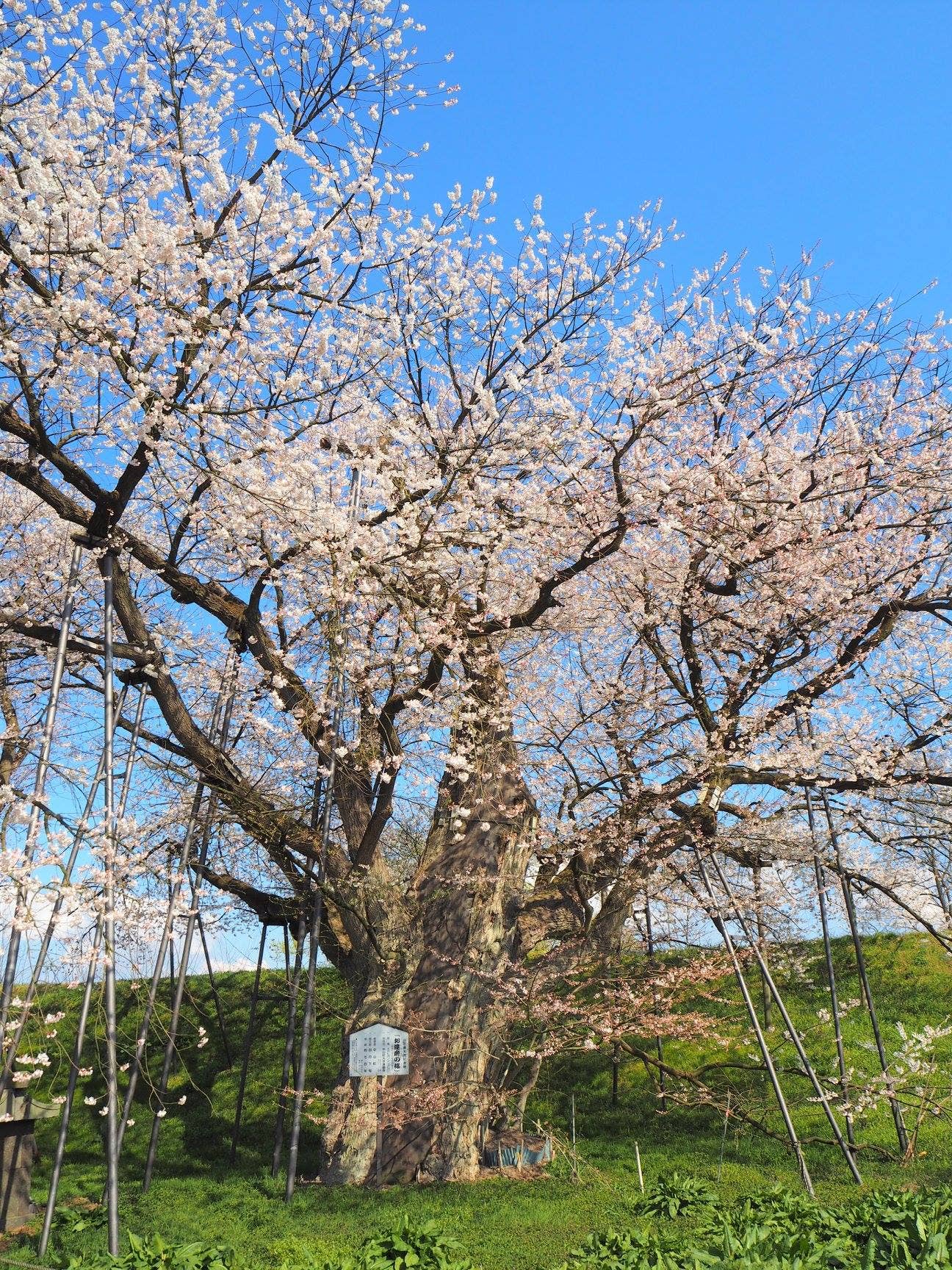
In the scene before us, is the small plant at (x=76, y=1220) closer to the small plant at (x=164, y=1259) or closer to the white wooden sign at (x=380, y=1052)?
the white wooden sign at (x=380, y=1052)

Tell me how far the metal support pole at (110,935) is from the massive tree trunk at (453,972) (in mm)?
2899

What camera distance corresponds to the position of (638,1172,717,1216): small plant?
692cm

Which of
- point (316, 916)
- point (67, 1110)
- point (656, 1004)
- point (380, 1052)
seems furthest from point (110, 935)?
point (656, 1004)

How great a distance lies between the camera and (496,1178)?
8477 mm

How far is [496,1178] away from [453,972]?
1.87m

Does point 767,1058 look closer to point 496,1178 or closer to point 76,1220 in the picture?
point 496,1178

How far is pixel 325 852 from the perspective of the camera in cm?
841

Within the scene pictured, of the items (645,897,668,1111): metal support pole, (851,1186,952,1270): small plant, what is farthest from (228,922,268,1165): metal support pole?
(851,1186,952,1270): small plant

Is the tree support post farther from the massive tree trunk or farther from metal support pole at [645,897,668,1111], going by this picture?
metal support pole at [645,897,668,1111]

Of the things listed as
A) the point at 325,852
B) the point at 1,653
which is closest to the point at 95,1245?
the point at 325,852

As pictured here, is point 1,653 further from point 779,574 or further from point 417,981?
point 779,574

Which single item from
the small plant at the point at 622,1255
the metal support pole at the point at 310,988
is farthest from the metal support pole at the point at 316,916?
the small plant at the point at 622,1255

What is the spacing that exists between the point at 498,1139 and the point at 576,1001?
393cm

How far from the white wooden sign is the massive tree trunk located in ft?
1.17
